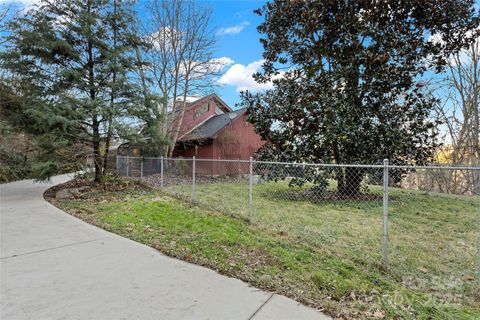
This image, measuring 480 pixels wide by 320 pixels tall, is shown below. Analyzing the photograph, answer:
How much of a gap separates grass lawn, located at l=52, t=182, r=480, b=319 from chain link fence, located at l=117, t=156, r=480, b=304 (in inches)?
1.1

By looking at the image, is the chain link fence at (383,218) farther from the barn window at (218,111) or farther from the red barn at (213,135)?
the barn window at (218,111)

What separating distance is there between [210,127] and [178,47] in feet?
17.4

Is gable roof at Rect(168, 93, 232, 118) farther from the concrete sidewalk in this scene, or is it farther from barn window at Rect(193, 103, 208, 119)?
the concrete sidewalk

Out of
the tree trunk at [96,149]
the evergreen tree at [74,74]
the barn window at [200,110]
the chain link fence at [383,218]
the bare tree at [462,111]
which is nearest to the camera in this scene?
the chain link fence at [383,218]

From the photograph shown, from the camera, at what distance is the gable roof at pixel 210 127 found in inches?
657

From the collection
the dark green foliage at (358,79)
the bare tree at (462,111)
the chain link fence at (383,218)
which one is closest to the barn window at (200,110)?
the chain link fence at (383,218)

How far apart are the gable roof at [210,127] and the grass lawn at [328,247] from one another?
8.87 meters

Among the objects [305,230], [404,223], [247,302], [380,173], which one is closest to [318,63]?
[380,173]

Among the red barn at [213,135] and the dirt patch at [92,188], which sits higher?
the red barn at [213,135]

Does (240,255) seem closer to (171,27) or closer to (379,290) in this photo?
(379,290)

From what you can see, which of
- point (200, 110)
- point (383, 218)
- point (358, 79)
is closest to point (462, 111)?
point (358, 79)

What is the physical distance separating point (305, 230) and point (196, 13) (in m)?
14.0

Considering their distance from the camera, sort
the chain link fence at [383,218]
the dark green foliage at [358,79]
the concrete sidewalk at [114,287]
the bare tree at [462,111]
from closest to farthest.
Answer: the concrete sidewalk at [114,287] < the chain link fence at [383,218] < the dark green foliage at [358,79] < the bare tree at [462,111]

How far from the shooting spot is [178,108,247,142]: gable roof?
54.7ft
